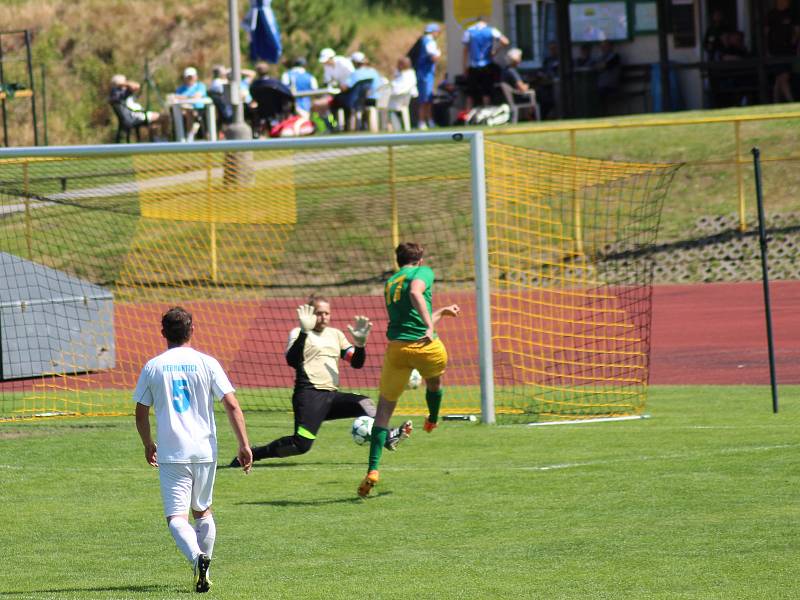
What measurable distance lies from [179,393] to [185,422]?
16 centimetres

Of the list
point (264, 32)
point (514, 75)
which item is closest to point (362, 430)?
point (264, 32)

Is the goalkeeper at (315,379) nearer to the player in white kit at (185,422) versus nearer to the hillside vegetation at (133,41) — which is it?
the player in white kit at (185,422)

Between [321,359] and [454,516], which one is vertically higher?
[321,359]

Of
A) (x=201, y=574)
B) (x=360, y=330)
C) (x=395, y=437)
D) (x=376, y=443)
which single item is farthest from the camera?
(x=360, y=330)

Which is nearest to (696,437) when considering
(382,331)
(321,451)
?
(321,451)

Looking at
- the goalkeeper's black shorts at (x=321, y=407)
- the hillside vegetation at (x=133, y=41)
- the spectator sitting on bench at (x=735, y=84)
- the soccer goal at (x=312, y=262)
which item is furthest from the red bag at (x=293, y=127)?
the goalkeeper's black shorts at (x=321, y=407)

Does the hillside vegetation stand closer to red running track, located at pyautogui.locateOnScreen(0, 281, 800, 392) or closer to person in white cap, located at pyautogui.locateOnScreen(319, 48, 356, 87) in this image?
person in white cap, located at pyautogui.locateOnScreen(319, 48, 356, 87)

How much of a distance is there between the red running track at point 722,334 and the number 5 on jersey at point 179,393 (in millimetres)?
9390

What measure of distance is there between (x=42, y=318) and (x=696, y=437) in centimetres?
842

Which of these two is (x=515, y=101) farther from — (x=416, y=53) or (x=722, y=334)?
(x=722, y=334)

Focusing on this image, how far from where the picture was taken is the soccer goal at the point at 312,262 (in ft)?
51.2

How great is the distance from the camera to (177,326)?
7754 mm

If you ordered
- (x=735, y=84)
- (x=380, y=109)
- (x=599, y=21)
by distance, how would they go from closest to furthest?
1. (x=735, y=84)
2. (x=599, y=21)
3. (x=380, y=109)

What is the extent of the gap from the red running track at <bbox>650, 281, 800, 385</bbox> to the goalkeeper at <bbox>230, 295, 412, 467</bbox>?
18.3 feet
